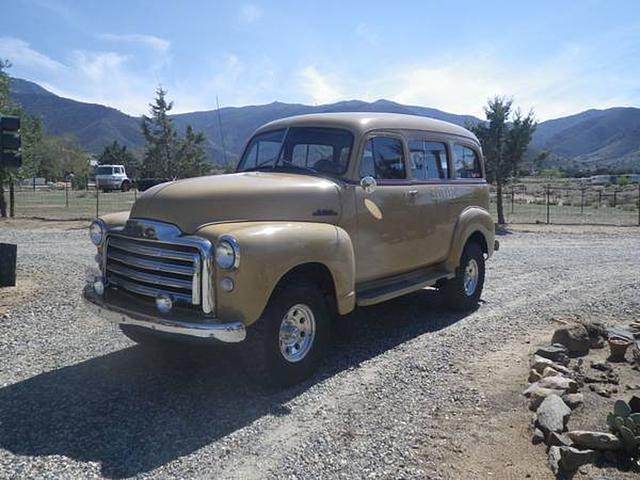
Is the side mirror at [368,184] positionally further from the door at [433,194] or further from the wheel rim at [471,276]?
the wheel rim at [471,276]

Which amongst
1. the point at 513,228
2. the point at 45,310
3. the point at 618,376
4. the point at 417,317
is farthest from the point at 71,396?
the point at 513,228

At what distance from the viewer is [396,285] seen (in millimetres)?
6012

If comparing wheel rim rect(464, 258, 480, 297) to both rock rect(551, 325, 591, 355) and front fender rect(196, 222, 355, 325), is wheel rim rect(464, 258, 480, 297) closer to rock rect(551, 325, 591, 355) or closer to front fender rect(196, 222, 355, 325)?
rock rect(551, 325, 591, 355)

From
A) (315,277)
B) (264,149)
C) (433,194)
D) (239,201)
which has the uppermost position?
(264,149)

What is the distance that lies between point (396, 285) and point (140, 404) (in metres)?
2.92

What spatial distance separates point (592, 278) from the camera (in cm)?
959

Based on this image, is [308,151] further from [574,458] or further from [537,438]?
[574,458]

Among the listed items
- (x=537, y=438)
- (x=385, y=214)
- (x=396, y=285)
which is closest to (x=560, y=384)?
(x=537, y=438)

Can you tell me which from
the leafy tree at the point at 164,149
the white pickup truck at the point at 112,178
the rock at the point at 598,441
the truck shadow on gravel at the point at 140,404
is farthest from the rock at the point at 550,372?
the white pickup truck at the point at 112,178

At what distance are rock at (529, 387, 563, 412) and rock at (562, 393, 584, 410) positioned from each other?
0.06 meters

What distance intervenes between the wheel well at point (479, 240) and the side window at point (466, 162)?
32.4 inches

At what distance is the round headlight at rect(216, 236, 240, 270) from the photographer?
13.2 feet

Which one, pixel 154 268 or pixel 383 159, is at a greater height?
pixel 383 159

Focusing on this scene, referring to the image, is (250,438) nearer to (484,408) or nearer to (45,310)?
(484,408)
